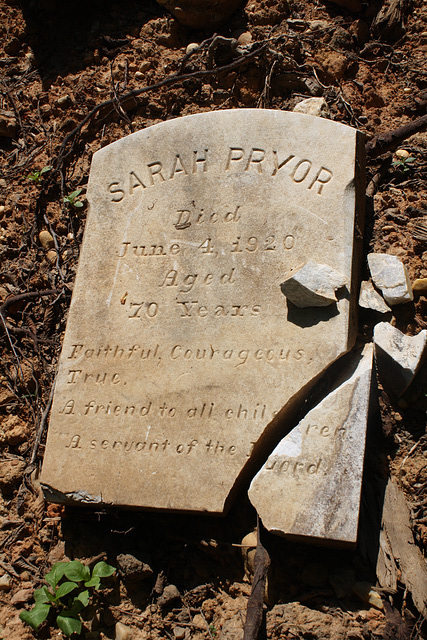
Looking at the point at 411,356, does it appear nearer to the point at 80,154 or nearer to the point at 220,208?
the point at 220,208

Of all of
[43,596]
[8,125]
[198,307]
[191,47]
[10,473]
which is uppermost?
[191,47]

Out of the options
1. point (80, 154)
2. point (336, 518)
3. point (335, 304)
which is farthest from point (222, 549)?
point (80, 154)

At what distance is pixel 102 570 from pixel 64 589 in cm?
18

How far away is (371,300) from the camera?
2.96 m

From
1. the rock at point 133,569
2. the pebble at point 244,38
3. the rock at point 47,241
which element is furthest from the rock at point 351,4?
the rock at point 133,569

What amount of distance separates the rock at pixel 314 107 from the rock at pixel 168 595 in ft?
9.40

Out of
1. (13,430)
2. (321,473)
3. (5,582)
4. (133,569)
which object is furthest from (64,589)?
(321,473)

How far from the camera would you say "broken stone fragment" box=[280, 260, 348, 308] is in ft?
8.46

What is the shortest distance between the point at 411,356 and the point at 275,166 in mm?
1180

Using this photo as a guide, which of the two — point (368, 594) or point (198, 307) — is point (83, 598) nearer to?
point (368, 594)

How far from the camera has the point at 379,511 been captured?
8.29 feet

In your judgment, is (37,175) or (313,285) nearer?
(313,285)

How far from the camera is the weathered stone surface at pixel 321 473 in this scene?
91.2 inches

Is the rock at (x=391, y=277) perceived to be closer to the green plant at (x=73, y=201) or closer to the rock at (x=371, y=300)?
the rock at (x=371, y=300)
